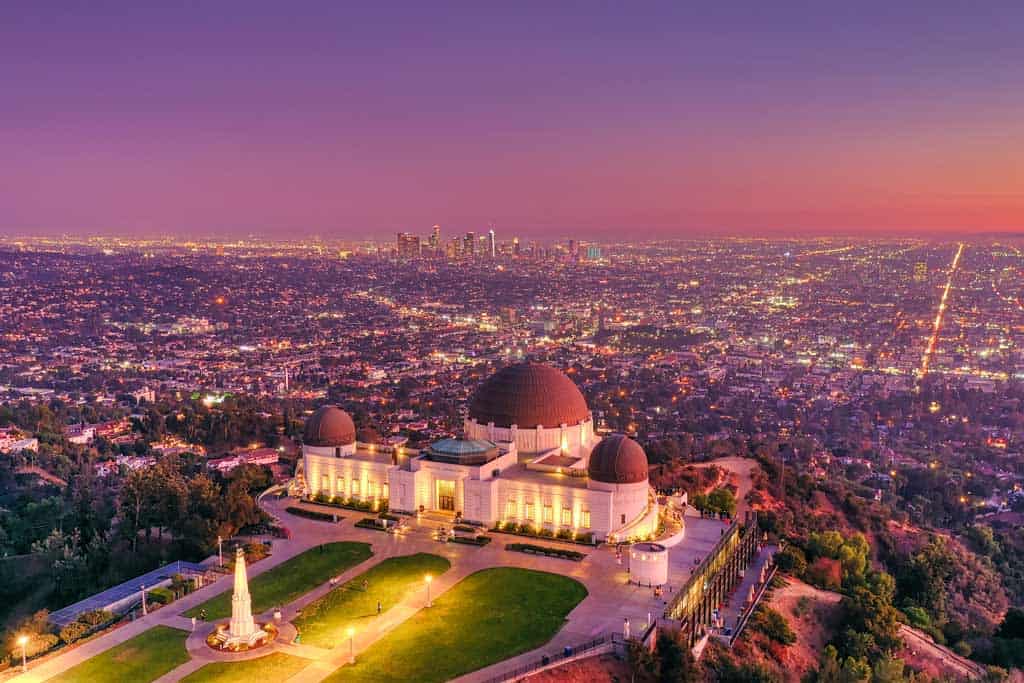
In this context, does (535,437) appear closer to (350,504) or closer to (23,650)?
(350,504)

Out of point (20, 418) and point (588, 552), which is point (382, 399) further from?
point (588, 552)

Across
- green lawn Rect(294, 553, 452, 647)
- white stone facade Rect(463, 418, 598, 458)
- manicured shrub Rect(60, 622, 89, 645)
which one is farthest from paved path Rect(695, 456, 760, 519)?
manicured shrub Rect(60, 622, 89, 645)

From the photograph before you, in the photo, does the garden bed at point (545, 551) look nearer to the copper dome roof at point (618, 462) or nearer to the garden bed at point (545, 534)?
the garden bed at point (545, 534)

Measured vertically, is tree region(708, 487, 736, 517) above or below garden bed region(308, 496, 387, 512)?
below

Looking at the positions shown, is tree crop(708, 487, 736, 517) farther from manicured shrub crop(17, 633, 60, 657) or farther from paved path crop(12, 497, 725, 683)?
manicured shrub crop(17, 633, 60, 657)

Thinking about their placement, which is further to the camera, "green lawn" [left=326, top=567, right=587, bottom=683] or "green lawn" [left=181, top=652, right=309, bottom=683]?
"green lawn" [left=326, top=567, right=587, bottom=683]

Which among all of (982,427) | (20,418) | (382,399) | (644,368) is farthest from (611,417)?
(20,418)

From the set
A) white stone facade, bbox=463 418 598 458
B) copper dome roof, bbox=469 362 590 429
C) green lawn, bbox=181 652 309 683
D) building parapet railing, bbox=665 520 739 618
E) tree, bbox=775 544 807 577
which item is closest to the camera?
green lawn, bbox=181 652 309 683
